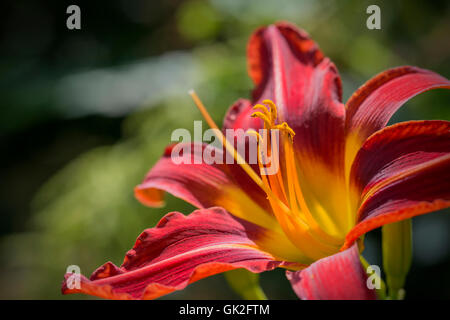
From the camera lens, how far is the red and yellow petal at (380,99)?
0.88m

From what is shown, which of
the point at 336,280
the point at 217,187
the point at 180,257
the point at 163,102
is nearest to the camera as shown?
the point at 336,280

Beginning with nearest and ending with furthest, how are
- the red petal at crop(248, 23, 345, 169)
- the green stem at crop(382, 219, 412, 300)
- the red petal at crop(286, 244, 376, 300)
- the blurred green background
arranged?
the red petal at crop(286, 244, 376, 300) < the green stem at crop(382, 219, 412, 300) < the red petal at crop(248, 23, 345, 169) < the blurred green background

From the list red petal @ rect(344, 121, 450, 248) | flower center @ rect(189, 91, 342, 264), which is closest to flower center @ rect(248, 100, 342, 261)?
flower center @ rect(189, 91, 342, 264)

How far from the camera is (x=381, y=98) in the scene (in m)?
0.92

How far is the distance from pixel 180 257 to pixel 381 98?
1.51ft

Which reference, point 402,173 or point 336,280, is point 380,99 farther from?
point 336,280

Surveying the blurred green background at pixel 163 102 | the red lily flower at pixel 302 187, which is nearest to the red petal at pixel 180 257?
the red lily flower at pixel 302 187

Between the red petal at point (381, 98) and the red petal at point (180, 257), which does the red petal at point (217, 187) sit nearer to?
the red petal at point (180, 257)

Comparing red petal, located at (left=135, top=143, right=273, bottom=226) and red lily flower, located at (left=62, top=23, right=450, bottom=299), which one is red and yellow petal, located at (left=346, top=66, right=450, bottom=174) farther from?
red petal, located at (left=135, top=143, right=273, bottom=226)

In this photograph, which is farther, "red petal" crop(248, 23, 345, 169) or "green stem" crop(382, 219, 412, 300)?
"red petal" crop(248, 23, 345, 169)

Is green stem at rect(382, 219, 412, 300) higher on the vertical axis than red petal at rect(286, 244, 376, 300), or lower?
higher

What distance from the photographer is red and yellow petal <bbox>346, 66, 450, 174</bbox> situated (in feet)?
2.90

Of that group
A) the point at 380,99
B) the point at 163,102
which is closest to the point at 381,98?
the point at 380,99
